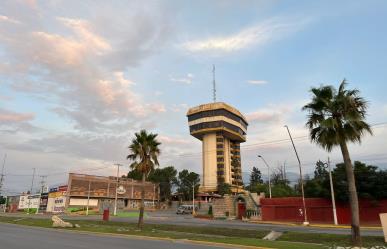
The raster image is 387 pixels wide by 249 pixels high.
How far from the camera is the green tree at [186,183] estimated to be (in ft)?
453

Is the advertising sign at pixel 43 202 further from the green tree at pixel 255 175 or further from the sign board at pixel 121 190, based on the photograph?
the green tree at pixel 255 175

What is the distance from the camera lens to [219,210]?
209 feet

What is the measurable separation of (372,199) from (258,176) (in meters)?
136

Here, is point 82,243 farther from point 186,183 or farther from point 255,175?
point 255,175

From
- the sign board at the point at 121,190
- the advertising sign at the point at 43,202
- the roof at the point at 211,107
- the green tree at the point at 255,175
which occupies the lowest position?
the advertising sign at the point at 43,202

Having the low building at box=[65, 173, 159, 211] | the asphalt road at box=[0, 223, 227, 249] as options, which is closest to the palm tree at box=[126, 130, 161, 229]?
the asphalt road at box=[0, 223, 227, 249]

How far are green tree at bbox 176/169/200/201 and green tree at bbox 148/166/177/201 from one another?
2994 mm

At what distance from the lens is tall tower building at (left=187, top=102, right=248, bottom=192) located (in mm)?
156125

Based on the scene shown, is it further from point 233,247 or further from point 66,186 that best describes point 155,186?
point 233,247

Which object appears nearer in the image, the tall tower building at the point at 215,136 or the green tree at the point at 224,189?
the green tree at the point at 224,189

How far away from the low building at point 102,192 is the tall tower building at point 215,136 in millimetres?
36420

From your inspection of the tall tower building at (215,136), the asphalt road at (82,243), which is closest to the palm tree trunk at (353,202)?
the asphalt road at (82,243)

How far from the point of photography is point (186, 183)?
145125 mm

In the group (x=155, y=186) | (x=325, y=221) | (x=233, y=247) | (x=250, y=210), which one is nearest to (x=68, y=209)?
(x=155, y=186)
